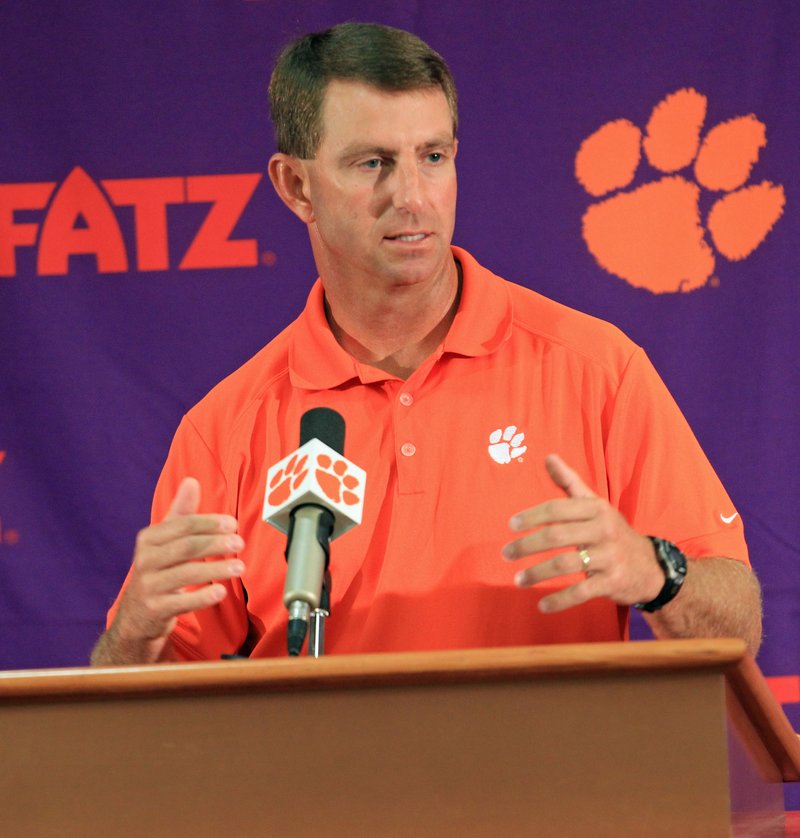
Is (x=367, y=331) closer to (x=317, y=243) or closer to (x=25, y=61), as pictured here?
(x=317, y=243)

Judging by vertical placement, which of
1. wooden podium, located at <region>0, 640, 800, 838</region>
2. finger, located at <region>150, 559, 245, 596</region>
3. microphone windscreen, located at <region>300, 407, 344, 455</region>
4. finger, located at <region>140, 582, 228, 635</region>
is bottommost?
wooden podium, located at <region>0, 640, 800, 838</region>

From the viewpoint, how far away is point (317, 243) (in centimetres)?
199

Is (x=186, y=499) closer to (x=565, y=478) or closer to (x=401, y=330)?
(x=565, y=478)

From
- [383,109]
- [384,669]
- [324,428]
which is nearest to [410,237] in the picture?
[383,109]

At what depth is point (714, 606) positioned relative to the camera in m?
1.49

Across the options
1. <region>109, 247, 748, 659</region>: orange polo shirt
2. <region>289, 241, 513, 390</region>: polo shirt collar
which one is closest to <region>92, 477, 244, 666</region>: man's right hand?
<region>109, 247, 748, 659</region>: orange polo shirt

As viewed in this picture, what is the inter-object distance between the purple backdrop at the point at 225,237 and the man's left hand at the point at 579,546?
3.99 feet

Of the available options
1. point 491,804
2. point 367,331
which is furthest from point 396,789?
point 367,331

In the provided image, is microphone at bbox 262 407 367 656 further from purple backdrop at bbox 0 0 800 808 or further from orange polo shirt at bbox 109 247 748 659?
purple backdrop at bbox 0 0 800 808

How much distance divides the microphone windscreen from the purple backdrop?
4.04 feet

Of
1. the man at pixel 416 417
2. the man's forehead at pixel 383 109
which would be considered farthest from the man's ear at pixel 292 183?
the man's forehead at pixel 383 109

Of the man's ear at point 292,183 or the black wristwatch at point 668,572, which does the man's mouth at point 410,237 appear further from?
the black wristwatch at point 668,572

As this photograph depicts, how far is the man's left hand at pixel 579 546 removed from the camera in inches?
45.8

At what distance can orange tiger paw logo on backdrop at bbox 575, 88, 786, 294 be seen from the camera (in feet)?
7.93
